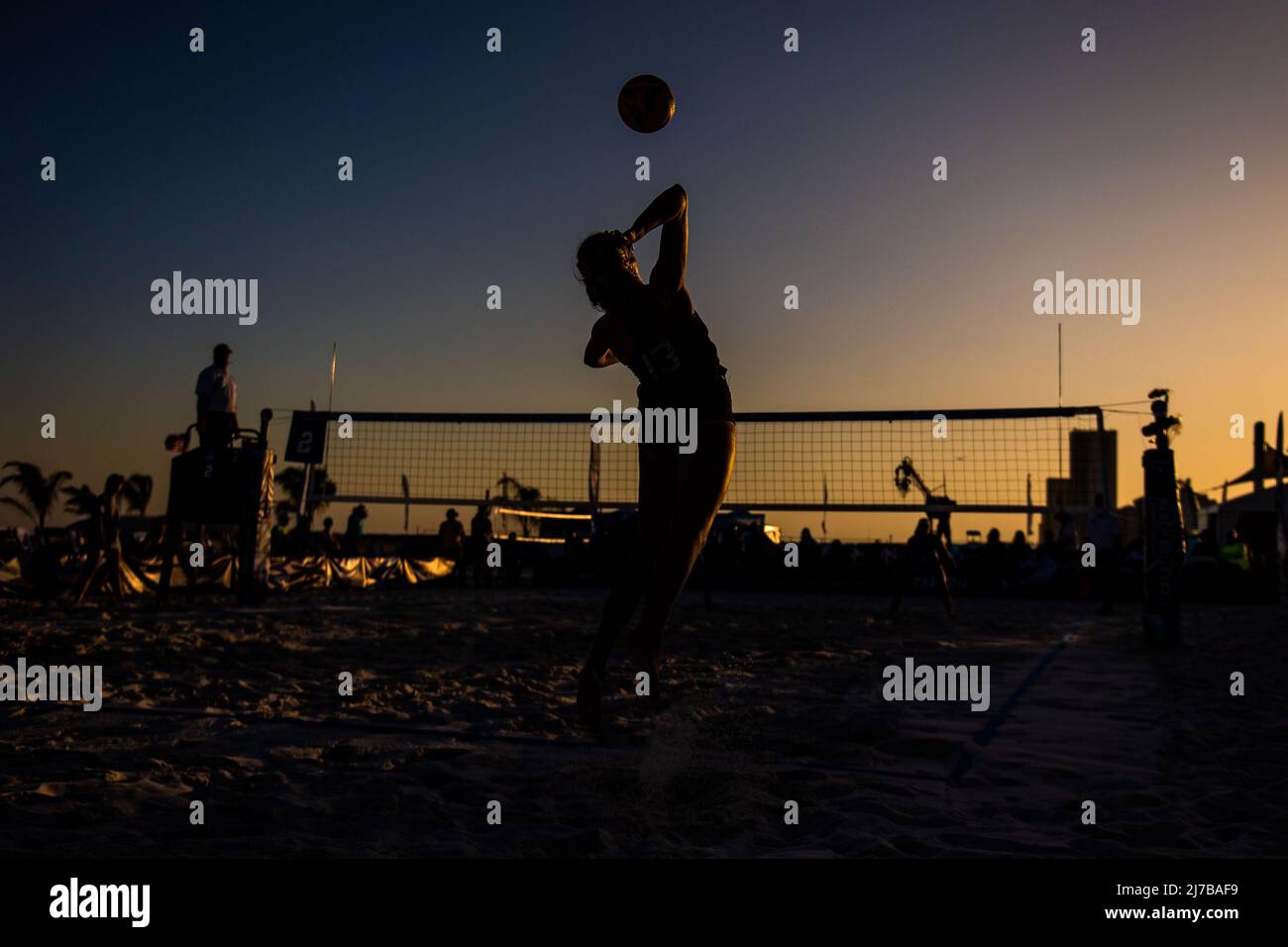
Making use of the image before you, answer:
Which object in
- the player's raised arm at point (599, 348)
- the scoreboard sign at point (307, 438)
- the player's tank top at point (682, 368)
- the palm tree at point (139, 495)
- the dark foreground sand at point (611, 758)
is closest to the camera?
the dark foreground sand at point (611, 758)

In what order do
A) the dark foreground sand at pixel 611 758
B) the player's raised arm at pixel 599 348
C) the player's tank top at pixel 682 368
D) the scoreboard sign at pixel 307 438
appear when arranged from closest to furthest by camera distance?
the dark foreground sand at pixel 611 758, the player's tank top at pixel 682 368, the player's raised arm at pixel 599 348, the scoreboard sign at pixel 307 438

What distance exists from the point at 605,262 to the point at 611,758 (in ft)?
5.20

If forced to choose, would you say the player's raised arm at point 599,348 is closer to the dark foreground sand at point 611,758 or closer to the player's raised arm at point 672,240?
the player's raised arm at point 672,240

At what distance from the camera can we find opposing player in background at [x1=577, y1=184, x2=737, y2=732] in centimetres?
292

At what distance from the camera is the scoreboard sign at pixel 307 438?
19266mm

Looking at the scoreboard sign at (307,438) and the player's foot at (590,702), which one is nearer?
the player's foot at (590,702)

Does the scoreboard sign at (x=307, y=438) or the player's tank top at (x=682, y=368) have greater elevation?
the scoreboard sign at (x=307, y=438)

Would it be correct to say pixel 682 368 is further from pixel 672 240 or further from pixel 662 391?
pixel 672 240

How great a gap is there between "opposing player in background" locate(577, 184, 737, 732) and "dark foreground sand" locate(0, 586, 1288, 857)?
22.1 inches

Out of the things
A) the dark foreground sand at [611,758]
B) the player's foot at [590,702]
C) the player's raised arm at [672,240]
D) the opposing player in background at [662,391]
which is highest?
the player's raised arm at [672,240]

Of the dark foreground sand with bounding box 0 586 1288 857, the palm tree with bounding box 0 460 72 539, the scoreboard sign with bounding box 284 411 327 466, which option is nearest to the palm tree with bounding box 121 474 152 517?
the palm tree with bounding box 0 460 72 539

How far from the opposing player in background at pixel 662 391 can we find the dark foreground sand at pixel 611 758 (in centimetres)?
56

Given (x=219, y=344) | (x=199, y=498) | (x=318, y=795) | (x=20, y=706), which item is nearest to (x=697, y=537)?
(x=318, y=795)

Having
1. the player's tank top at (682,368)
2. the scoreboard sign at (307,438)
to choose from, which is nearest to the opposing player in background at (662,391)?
the player's tank top at (682,368)
